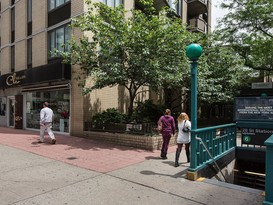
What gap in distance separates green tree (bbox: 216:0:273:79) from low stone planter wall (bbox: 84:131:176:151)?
457 inches

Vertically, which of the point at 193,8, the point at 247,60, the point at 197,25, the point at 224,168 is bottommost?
the point at 224,168

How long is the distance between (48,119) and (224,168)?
22.6 ft

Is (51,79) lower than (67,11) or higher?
lower

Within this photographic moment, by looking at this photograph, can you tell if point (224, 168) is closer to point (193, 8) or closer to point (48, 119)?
point (48, 119)

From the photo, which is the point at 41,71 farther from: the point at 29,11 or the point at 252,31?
the point at 252,31

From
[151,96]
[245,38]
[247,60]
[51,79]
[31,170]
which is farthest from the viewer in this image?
[247,60]

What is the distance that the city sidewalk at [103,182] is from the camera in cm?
467

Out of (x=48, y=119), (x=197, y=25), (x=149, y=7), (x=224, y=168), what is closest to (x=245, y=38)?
(x=197, y=25)

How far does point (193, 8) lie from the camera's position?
2327cm

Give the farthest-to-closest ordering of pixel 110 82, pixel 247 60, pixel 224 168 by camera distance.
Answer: pixel 247 60, pixel 110 82, pixel 224 168

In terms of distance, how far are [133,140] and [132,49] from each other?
3521mm

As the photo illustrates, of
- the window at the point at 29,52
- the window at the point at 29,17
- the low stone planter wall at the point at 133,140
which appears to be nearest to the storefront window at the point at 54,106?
the window at the point at 29,52

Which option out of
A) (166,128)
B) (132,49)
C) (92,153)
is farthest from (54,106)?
(166,128)

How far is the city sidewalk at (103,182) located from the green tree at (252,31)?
43.9 ft
